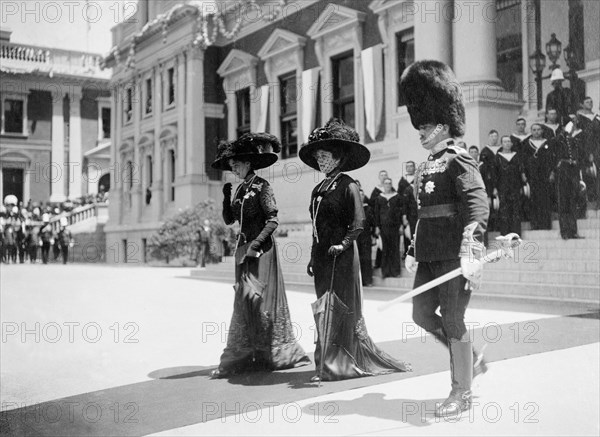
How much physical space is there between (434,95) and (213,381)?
247 centimetres

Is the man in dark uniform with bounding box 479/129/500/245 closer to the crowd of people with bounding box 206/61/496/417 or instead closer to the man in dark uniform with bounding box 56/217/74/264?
the crowd of people with bounding box 206/61/496/417

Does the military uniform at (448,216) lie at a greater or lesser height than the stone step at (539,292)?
greater

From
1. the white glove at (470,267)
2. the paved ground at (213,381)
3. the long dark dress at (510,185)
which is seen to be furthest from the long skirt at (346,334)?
the long dark dress at (510,185)

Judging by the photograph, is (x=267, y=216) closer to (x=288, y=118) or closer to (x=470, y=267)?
(x=470, y=267)

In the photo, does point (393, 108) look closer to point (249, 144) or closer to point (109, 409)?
point (249, 144)

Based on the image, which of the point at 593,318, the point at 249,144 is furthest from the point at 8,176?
the point at 593,318

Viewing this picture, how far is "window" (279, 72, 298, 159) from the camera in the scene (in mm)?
16328

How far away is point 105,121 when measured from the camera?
4039 mm

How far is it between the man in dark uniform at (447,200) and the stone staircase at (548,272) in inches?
167

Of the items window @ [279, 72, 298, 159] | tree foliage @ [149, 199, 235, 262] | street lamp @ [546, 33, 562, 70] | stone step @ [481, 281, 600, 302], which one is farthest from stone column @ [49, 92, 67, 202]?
tree foliage @ [149, 199, 235, 262]

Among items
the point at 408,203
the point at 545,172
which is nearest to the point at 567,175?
the point at 545,172

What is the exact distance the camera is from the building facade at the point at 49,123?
3359 millimetres

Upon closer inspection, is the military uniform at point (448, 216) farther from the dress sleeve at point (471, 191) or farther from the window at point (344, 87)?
the window at point (344, 87)

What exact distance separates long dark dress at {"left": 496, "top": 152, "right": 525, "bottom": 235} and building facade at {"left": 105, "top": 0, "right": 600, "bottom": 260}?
166 cm
